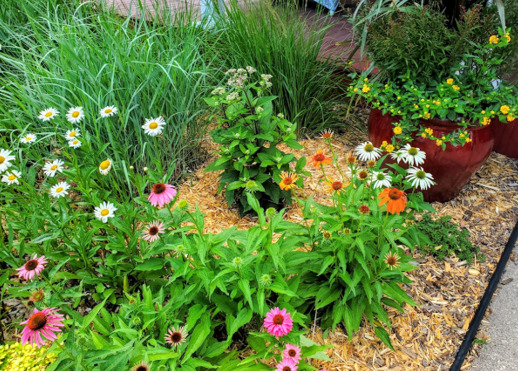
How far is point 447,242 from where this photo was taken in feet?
7.15

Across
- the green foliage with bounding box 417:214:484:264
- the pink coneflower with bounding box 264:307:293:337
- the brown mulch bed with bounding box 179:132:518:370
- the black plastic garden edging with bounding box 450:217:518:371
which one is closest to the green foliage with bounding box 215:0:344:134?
the brown mulch bed with bounding box 179:132:518:370

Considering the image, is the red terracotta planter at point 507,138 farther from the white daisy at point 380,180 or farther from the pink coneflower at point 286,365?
the pink coneflower at point 286,365

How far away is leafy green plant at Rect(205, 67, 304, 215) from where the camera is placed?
6.72ft

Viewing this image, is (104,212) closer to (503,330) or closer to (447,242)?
(447,242)

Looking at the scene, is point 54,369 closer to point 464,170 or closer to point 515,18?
point 464,170

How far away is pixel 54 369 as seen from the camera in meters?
1.27

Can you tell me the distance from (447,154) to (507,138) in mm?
822

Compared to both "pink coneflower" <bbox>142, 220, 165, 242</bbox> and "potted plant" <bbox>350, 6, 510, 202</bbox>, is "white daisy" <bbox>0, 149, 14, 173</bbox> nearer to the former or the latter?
"pink coneflower" <bbox>142, 220, 165, 242</bbox>

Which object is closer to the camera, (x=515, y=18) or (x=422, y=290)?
(x=422, y=290)

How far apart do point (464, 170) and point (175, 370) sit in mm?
1809

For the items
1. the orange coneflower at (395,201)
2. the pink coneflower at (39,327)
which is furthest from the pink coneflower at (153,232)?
the orange coneflower at (395,201)

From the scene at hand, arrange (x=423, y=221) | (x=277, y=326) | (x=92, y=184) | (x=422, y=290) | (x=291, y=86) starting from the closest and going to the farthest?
(x=277, y=326), (x=92, y=184), (x=422, y=290), (x=423, y=221), (x=291, y=86)

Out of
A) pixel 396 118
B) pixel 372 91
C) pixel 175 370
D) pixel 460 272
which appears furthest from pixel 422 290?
pixel 175 370

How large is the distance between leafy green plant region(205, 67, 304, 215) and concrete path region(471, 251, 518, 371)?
109 cm
